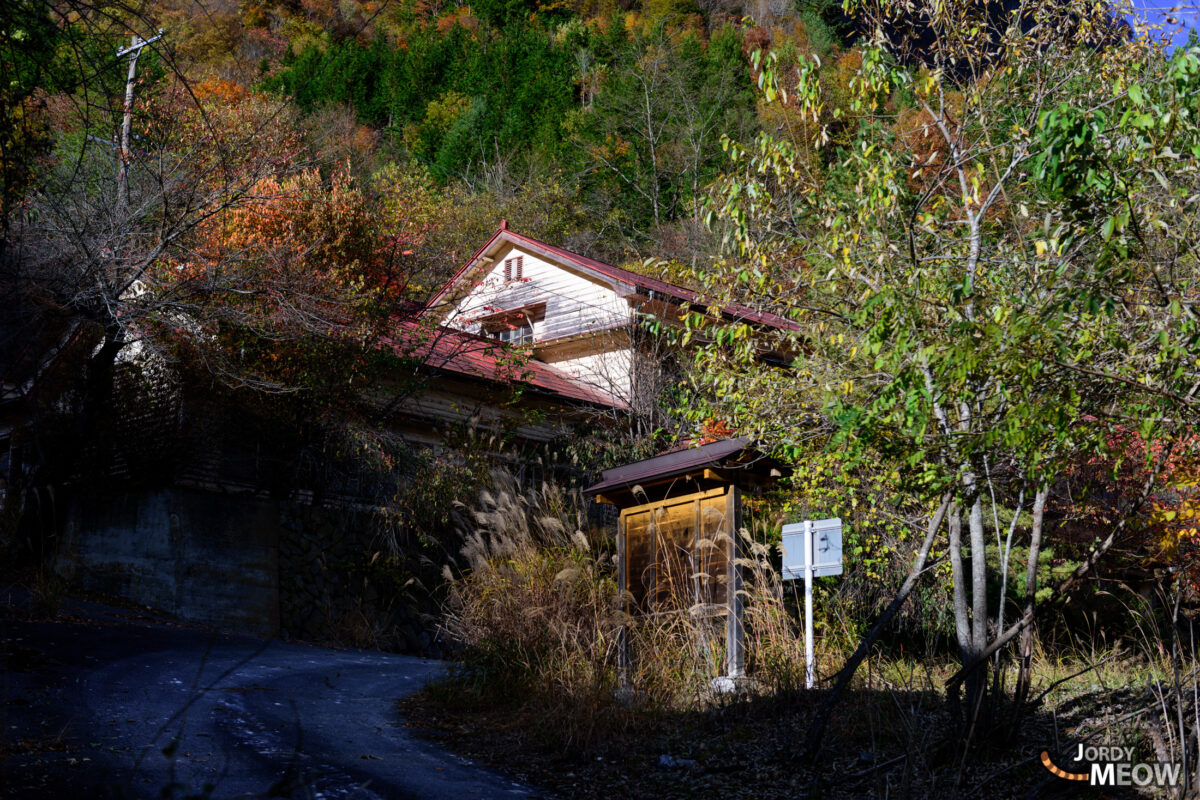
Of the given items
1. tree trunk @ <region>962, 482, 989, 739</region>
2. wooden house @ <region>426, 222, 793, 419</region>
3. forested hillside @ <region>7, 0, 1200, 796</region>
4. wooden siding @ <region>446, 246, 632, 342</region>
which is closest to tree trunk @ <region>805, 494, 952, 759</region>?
forested hillside @ <region>7, 0, 1200, 796</region>

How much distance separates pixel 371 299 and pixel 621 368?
238 inches

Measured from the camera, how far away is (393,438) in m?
15.2

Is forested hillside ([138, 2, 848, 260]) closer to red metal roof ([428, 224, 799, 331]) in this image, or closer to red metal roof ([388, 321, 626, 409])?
red metal roof ([428, 224, 799, 331])

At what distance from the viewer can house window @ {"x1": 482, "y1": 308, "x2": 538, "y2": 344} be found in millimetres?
23375

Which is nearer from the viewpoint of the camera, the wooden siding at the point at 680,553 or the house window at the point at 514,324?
the wooden siding at the point at 680,553

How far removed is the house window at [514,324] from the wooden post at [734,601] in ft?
48.9

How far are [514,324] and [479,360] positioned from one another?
5.08 m

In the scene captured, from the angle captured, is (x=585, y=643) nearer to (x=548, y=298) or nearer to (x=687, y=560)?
(x=687, y=560)

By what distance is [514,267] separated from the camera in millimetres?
24266

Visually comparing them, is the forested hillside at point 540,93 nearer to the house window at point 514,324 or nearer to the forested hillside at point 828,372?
the house window at point 514,324

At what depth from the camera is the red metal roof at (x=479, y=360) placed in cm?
1628

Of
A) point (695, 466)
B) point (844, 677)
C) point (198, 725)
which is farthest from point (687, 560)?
point (198, 725)

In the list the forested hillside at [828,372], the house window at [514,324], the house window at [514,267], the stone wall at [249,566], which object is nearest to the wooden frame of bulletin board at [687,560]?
the forested hillside at [828,372]

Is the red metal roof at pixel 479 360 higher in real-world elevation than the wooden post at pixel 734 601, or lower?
higher
